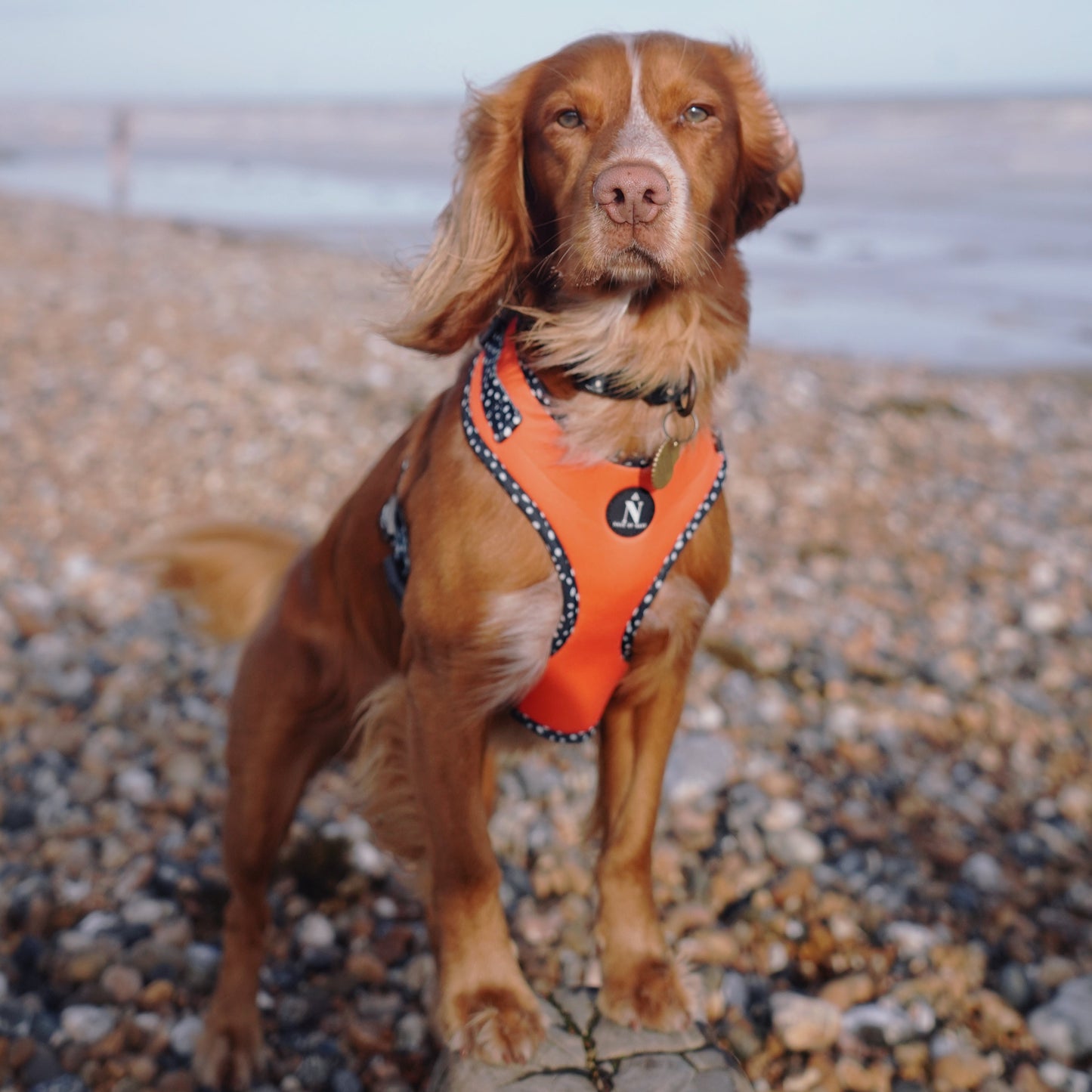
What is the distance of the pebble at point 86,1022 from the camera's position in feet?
7.66

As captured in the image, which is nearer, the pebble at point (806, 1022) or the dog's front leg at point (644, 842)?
the dog's front leg at point (644, 842)

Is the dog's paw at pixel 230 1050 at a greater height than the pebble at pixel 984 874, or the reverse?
the pebble at pixel 984 874

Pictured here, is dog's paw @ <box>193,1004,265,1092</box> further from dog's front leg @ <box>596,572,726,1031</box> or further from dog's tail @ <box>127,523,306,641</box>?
dog's tail @ <box>127,523,306,641</box>

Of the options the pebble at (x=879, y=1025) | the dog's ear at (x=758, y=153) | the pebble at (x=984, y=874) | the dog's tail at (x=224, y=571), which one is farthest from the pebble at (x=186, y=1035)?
the dog's ear at (x=758, y=153)

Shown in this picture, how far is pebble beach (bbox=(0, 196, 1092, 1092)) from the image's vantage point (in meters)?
2.42

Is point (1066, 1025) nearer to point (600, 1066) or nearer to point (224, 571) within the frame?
point (600, 1066)

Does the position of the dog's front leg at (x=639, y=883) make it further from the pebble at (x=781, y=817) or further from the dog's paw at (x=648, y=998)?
the pebble at (x=781, y=817)

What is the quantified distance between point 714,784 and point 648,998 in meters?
1.13

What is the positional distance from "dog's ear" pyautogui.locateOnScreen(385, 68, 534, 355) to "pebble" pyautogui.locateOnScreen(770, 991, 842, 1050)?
152 centimetres

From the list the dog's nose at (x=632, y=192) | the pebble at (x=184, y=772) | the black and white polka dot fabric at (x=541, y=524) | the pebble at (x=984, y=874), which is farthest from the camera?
the pebble at (x=184, y=772)

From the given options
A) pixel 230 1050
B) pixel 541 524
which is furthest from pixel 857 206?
pixel 230 1050

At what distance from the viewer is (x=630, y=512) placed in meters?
2.09

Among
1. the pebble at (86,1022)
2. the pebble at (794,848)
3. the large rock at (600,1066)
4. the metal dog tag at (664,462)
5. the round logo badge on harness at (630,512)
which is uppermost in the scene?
the metal dog tag at (664,462)

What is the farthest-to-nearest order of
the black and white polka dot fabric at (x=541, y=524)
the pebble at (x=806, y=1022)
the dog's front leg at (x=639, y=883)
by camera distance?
the pebble at (x=806, y=1022) → the dog's front leg at (x=639, y=883) → the black and white polka dot fabric at (x=541, y=524)
